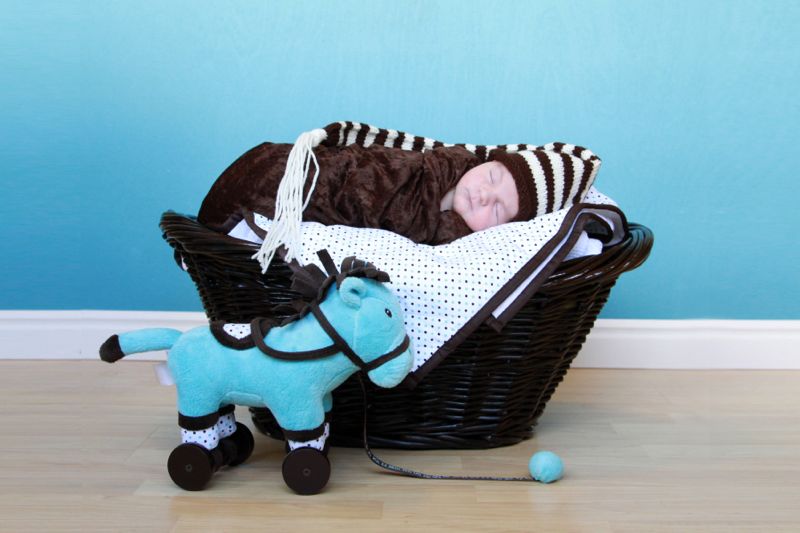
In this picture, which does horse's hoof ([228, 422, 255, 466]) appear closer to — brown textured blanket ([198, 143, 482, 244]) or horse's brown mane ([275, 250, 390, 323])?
horse's brown mane ([275, 250, 390, 323])

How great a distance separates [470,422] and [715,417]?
522mm

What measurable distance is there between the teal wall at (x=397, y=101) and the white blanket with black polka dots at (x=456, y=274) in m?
0.67

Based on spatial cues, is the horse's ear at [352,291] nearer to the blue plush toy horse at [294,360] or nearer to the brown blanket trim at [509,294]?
the blue plush toy horse at [294,360]

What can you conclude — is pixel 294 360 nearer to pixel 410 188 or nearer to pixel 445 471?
pixel 445 471

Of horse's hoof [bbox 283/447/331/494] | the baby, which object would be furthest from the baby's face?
horse's hoof [bbox 283/447/331/494]

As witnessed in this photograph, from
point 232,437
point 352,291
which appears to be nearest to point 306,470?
point 232,437

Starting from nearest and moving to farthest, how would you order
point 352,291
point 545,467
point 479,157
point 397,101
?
1. point 352,291
2. point 545,467
3. point 479,157
4. point 397,101

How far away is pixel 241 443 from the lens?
1.26 meters

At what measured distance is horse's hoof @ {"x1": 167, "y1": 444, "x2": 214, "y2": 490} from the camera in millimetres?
1172

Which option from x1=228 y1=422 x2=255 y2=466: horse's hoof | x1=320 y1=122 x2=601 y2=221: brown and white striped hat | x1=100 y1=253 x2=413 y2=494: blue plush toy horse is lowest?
x1=228 y1=422 x2=255 y2=466: horse's hoof

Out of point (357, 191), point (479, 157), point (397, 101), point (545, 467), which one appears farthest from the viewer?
point (397, 101)

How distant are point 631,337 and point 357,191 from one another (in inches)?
33.2

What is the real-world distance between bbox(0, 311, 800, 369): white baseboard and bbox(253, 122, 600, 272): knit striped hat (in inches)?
21.4

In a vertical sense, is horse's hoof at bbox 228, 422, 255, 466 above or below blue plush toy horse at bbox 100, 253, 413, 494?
below
